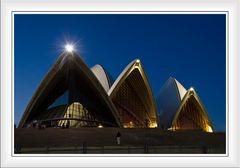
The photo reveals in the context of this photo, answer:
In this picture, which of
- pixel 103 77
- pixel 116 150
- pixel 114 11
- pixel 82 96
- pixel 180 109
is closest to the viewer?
pixel 114 11

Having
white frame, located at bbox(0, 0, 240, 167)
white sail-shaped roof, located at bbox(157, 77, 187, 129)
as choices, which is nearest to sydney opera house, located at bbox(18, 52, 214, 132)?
white sail-shaped roof, located at bbox(157, 77, 187, 129)

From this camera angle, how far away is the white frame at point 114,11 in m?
9.19

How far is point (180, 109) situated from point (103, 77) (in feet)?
20.7

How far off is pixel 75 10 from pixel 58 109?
1643 centimetres

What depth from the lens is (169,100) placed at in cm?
2794

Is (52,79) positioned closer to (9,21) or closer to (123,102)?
Answer: (123,102)

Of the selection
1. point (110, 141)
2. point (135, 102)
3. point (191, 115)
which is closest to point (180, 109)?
point (191, 115)

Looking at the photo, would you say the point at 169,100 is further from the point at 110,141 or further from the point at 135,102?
Answer: the point at 110,141

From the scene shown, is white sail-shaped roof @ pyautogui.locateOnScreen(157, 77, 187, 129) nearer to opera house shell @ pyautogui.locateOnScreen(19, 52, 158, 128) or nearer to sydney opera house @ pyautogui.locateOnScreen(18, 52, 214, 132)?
sydney opera house @ pyautogui.locateOnScreen(18, 52, 214, 132)

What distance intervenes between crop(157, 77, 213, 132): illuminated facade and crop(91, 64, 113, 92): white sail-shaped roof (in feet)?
16.2

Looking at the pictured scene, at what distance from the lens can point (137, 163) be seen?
30.0ft

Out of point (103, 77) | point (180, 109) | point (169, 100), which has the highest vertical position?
point (103, 77)

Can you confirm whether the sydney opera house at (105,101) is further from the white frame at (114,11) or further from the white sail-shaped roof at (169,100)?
the white frame at (114,11)

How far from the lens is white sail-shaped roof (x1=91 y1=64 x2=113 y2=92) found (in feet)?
84.5
